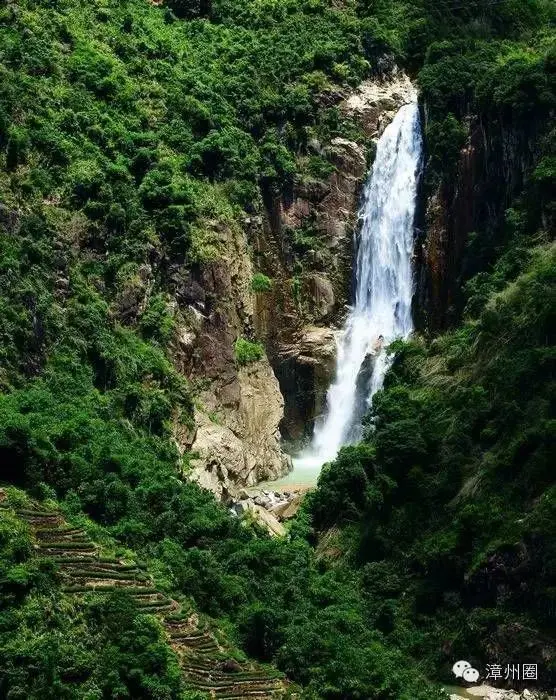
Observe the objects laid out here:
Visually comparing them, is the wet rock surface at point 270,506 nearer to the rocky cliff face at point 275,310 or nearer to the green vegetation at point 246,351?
the rocky cliff face at point 275,310

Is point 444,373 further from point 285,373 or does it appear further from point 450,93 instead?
point 450,93

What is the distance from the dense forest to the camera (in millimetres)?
25297

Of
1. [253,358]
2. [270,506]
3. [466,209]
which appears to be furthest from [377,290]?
[270,506]

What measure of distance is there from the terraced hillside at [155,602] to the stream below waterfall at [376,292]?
18.4m

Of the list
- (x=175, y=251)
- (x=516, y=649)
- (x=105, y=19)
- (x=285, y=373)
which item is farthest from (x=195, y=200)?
(x=516, y=649)

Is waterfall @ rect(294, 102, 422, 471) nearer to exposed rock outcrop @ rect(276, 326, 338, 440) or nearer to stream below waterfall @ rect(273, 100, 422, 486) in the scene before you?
stream below waterfall @ rect(273, 100, 422, 486)

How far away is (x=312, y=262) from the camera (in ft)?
158

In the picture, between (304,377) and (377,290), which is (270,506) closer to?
(304,377)

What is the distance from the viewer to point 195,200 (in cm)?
4409

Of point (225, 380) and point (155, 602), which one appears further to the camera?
point (225, 380)

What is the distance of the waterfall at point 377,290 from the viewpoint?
150 ft

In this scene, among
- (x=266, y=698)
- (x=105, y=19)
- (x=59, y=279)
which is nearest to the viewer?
(x=266, y=698)

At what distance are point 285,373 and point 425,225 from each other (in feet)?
27.2

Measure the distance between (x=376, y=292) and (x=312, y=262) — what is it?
2998mm
